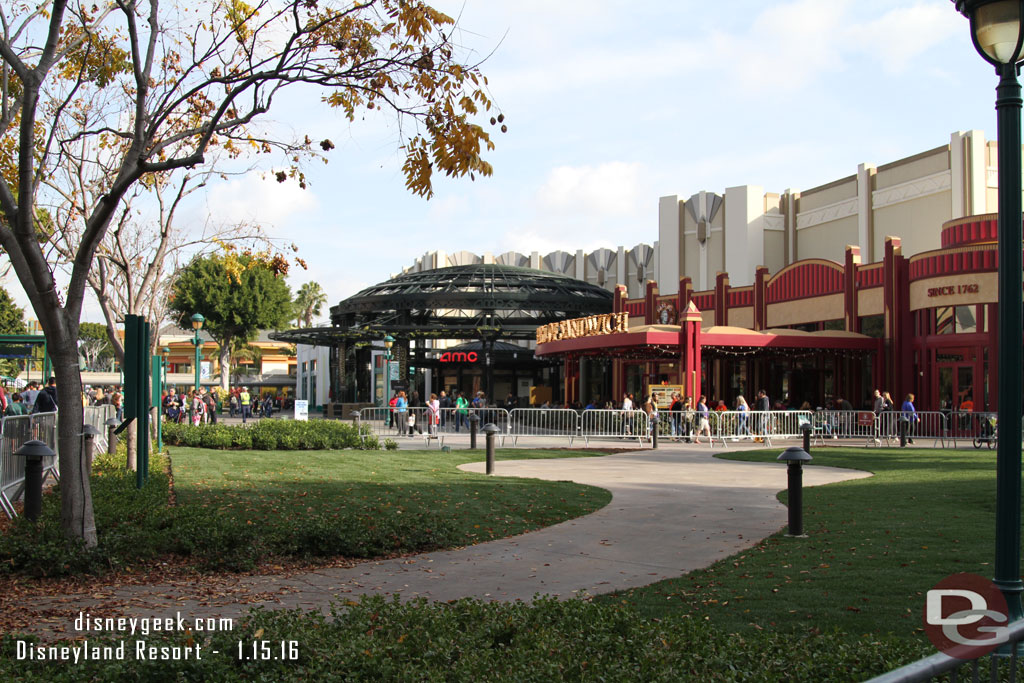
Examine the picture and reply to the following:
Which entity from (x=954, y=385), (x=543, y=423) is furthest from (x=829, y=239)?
(x=543, y=423)

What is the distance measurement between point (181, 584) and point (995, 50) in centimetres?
759

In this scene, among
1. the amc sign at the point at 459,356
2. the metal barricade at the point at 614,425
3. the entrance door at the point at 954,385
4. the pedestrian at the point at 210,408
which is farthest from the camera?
the amc sign at the point at 459,356

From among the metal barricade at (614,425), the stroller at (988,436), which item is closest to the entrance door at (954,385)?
the stroller at (988,436)

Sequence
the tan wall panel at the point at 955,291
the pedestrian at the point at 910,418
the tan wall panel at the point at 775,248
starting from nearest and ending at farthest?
1. the pedestrian at the point at 910,418
2. the tan wall panel at the point at 955,291
3. the tan wall panel at the point at 775,248

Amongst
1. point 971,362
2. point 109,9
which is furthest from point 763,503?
point 971,362

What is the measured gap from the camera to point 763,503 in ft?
45.1

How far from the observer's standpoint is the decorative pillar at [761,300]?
42.9 meters

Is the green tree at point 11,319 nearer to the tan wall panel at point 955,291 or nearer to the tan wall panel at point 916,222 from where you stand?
the tan wall panel at point 916,222

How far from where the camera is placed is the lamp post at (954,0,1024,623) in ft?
15.7

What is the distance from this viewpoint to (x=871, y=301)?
36375 millimetres

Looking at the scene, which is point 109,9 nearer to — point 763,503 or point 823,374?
point 763,503

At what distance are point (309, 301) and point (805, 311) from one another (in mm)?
79190

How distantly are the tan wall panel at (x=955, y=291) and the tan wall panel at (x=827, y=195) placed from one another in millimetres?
13377

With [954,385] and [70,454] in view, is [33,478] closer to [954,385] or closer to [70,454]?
[70,454]
